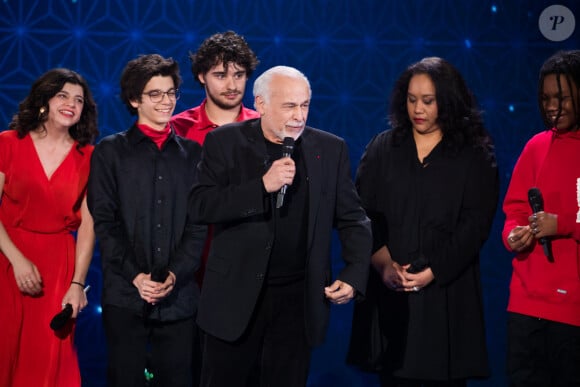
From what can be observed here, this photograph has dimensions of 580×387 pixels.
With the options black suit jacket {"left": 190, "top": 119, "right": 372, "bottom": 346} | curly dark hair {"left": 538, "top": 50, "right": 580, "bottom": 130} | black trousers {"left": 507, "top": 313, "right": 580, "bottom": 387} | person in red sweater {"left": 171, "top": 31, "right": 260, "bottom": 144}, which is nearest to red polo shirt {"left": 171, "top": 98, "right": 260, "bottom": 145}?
person in red sweater {"left": 171, "top": 31, "right": 260, "bottom": 144}

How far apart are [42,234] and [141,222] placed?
593 millimetres

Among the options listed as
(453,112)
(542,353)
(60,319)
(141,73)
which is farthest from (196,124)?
(542,353)

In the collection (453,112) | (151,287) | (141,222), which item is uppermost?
(453,112)

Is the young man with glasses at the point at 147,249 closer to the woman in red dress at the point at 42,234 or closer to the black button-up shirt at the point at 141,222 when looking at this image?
the black button-up shirt at the point at 141,222

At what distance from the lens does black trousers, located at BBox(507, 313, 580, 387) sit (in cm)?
327

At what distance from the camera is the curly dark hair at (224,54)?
4.15 m

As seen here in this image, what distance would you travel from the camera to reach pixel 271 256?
300cm

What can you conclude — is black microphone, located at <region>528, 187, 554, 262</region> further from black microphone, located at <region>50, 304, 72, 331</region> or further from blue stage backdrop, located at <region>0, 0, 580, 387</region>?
black microphone, located at <region>50, 304, 72, 331</region>

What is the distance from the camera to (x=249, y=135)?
10.2 ft

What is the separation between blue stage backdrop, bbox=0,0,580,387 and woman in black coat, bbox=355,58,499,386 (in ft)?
4.88

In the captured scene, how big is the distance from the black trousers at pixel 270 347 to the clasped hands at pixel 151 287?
43 centimetres

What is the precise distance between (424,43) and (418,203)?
6.32 ft

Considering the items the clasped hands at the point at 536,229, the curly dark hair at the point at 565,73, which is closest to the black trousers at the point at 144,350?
the clasped hands at the point at 536,229

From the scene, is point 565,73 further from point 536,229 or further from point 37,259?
point 37,259
